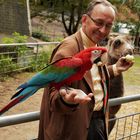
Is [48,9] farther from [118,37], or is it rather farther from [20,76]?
[118,37]

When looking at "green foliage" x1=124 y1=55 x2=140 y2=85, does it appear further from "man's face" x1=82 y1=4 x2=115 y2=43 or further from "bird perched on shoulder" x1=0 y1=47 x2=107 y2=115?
"bird perched on shoulder" x1=0 y1=47 x2=107 y2=115

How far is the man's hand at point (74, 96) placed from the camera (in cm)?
188

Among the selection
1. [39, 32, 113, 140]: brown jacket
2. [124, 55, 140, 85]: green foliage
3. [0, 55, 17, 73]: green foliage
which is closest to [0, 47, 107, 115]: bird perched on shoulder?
[39, 32, 113, 140]: brown jacket

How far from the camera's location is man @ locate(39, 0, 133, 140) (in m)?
2.15

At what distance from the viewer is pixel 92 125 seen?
258 cm

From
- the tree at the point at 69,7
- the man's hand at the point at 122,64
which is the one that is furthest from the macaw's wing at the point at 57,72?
the tree at the point at 69,7

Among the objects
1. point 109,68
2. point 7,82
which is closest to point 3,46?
point 7,82

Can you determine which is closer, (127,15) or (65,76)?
(65,76)

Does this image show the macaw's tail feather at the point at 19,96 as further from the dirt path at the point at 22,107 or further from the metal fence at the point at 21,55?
the metal fence at the point at 21,55

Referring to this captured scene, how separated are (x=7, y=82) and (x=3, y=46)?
1.09m

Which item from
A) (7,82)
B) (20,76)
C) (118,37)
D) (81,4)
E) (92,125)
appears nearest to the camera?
(92,125)

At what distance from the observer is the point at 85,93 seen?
2.21m

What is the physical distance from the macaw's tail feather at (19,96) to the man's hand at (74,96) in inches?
6.5

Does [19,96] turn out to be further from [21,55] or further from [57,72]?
[21,55]
